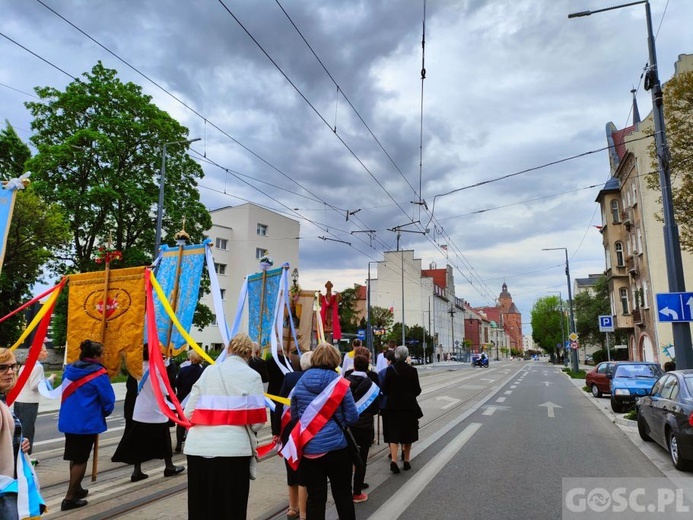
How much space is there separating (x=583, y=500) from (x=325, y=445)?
3731 mm

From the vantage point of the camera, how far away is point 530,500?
5.61m

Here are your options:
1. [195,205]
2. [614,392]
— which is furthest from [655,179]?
[195,205]

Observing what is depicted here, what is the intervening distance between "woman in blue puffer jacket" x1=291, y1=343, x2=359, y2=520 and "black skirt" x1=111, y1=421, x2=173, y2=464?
10.6ft

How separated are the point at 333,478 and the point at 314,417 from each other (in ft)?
1.85

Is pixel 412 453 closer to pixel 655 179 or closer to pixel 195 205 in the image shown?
pixel 655 179

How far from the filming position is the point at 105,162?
24.0 meters

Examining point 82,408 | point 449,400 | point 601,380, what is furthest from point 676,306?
point 82,408

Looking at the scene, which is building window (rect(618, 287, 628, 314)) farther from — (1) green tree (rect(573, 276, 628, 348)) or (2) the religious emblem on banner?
(2) the religious emblem on banner

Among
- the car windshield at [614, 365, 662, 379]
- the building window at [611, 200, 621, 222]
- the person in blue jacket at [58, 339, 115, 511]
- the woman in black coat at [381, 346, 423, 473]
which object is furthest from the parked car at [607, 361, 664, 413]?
the building window at [611, 200, 621, 222]

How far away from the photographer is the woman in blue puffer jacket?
4.02 m

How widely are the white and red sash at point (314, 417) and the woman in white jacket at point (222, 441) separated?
40cm

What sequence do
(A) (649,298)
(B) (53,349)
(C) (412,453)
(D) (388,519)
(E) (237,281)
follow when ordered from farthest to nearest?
(E) (237,281), (B) (53,349), (A) (649,298), (C) (412,453), (D) (388,519)

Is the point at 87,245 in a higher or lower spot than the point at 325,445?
higher

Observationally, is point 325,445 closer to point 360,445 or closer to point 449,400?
point 360,445
